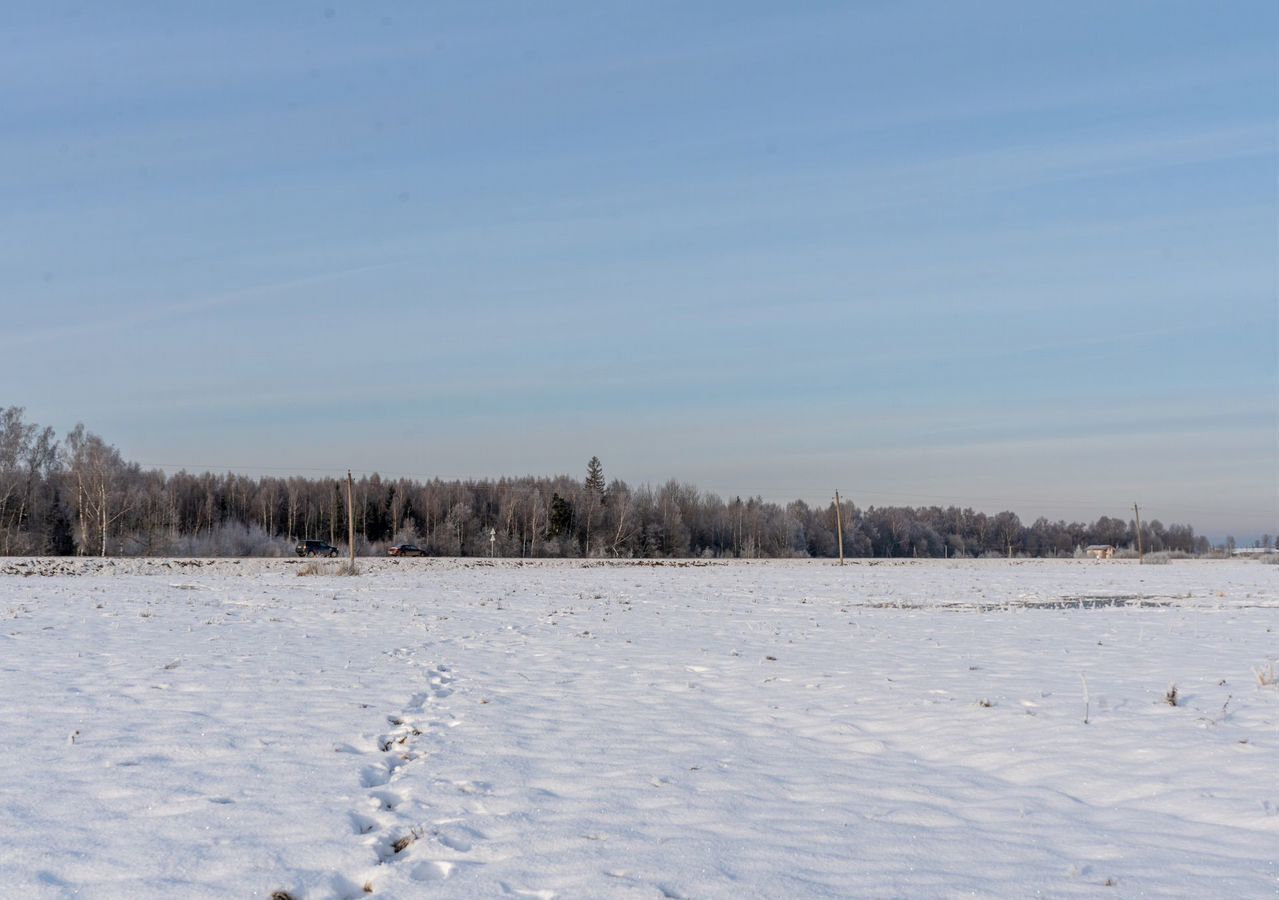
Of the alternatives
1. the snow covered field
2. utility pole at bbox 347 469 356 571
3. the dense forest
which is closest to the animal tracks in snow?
the snow covered field

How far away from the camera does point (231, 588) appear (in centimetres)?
2989

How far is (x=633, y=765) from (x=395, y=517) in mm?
109464

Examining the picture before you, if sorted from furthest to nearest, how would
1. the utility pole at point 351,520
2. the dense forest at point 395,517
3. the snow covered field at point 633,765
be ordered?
the dense forest at point 395,517, the utility pole at point 351,520, the snow covered field at point 633,765

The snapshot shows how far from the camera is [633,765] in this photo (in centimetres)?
700

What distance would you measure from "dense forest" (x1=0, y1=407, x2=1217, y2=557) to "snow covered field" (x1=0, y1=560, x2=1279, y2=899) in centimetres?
6319

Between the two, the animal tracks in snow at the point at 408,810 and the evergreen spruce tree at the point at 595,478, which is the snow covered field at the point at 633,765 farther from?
the evergreen spruce tree at the point at 595,478

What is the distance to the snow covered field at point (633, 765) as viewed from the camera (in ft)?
15.5

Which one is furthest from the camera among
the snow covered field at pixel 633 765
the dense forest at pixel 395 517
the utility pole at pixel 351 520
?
the dense forest at pixel 395 517

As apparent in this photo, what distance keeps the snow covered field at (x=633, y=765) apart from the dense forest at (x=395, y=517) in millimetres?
63193

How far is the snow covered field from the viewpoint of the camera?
4.74 metres

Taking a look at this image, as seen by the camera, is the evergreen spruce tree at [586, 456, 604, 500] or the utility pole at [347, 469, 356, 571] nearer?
the utility pole at [347, 469, 356, 571]

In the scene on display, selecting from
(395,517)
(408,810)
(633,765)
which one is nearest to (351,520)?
(633,765)

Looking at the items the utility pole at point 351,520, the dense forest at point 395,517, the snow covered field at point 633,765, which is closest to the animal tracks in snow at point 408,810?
the snow covered field at point 633,765

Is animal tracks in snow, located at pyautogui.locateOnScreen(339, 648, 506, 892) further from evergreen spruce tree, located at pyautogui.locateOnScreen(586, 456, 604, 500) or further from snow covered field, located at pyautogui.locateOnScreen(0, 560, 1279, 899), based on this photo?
evergreen spruce tree, located at pyautogui.locateOnScreen(586, 456, 604, 500)
